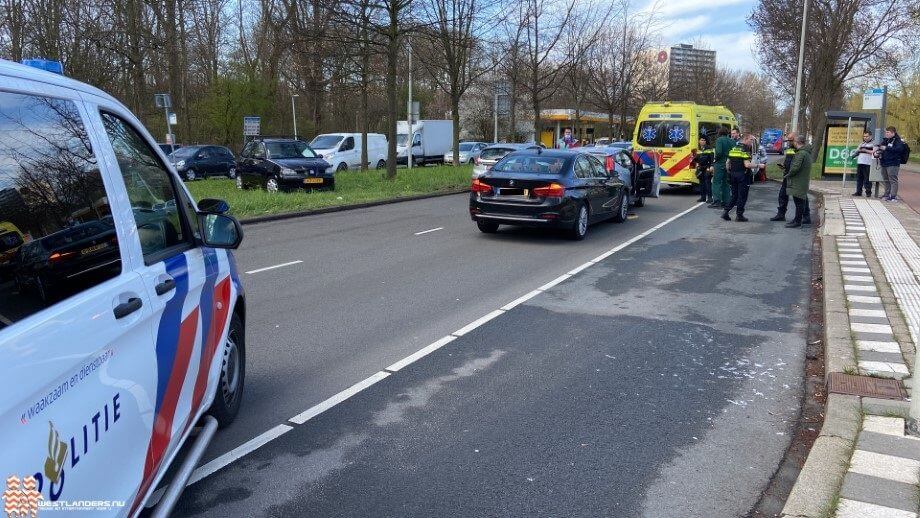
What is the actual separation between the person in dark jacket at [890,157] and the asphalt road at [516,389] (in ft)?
32.0

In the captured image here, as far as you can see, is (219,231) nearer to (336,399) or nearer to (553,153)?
(336,399)

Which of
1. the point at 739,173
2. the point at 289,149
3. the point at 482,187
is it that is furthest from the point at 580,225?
the point at 289,149

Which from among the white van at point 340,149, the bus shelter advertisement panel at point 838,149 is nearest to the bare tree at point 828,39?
the bus shelter advertisement panel at point 838,149

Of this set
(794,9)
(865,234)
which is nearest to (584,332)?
(865,234)

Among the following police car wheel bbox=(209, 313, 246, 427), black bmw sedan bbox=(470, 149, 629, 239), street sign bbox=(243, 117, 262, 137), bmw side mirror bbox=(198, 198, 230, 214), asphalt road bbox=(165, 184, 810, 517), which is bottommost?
asphalt road bbox=(165, 184, 810, 517)

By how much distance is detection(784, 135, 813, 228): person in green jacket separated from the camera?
13617 mm

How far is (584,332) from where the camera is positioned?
6.62 metres

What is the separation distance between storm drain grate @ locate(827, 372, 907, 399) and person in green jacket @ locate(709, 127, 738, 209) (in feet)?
38.1

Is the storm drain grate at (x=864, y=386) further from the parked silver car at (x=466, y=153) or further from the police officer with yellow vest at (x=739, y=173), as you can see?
the parked silver car at (x=466, y=153)

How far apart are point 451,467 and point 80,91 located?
2585mm

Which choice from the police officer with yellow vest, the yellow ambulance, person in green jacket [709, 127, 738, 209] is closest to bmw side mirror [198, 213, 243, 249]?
the police officer with yellow vest

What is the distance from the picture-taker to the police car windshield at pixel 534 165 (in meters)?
12.1

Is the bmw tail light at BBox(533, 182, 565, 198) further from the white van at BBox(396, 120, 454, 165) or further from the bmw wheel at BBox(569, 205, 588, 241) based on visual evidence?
the white van at BBox(396, 120, 454, 165)

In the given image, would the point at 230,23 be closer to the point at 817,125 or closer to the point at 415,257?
the point at 817,125
